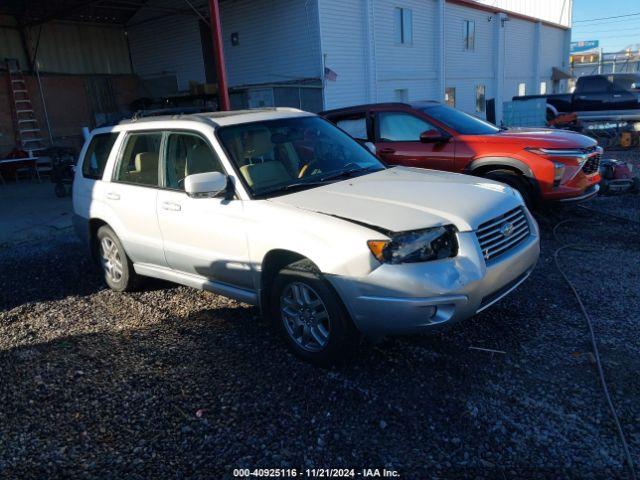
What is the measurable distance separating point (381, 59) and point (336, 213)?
1632 centimetres

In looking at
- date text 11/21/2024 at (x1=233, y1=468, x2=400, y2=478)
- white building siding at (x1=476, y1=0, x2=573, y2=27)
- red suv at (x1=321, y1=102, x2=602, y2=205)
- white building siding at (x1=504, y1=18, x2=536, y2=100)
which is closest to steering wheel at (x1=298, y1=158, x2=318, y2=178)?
red suv at (x1=321, y1=102, x2=602, y2=205)

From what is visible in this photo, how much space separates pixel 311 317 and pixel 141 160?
97.1 inches

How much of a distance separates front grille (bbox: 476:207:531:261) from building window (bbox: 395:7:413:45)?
55.2ft

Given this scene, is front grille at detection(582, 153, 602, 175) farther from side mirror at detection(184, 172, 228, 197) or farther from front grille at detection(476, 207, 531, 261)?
side mirror at detection(184, 172, 228, 197)

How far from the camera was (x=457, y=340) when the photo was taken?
12.7 feet

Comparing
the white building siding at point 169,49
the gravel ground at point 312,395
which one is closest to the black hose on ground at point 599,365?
the gravel ground at point 312,395

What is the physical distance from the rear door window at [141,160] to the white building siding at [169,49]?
49.4 feet

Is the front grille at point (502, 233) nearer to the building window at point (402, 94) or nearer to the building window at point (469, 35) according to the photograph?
the building window at point (402, 94)

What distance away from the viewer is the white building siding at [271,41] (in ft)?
52.2

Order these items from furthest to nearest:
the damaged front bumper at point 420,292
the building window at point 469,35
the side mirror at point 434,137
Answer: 1. the building window at point 469,35
2. the side mirror at point 434,137
3. the damaged front bumper at point 420,292

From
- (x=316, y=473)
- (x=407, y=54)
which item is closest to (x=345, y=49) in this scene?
(x=407, y=54)

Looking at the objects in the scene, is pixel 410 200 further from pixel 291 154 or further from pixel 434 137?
pixel 434 137

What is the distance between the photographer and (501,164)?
21.8ft

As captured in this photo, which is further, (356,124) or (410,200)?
(356,124)
